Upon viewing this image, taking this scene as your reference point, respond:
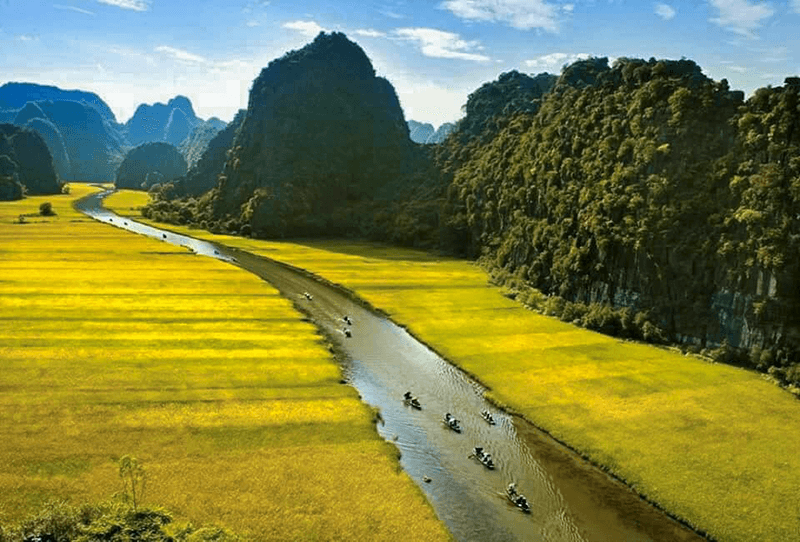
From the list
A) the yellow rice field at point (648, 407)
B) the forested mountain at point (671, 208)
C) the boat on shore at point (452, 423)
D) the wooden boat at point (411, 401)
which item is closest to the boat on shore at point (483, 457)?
the boat on shore at point (452, 423)

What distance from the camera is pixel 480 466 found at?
35.7 meters

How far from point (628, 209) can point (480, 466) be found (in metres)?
46.7

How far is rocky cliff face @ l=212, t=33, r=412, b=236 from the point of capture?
151250mm

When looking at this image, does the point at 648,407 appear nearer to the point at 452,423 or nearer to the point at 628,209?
the point at 452,423

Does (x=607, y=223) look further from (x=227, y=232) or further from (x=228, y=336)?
(x=227, y=232)

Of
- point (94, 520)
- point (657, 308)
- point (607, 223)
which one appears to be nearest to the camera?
point (94, 520)

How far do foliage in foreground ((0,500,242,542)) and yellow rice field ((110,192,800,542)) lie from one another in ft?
78.2

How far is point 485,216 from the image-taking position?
374 feet

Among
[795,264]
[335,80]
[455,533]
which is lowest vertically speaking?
[455,533]

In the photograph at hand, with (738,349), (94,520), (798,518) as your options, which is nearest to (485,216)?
(738,349)

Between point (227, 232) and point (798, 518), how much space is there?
459 feet

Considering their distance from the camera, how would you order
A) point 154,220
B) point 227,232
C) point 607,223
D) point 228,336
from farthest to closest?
1. point 154,220
2. point 227,232
3. point 607,223
4. point 228,336

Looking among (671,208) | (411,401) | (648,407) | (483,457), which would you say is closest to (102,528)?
(483,457)

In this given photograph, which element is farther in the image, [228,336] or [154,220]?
[154,220]
